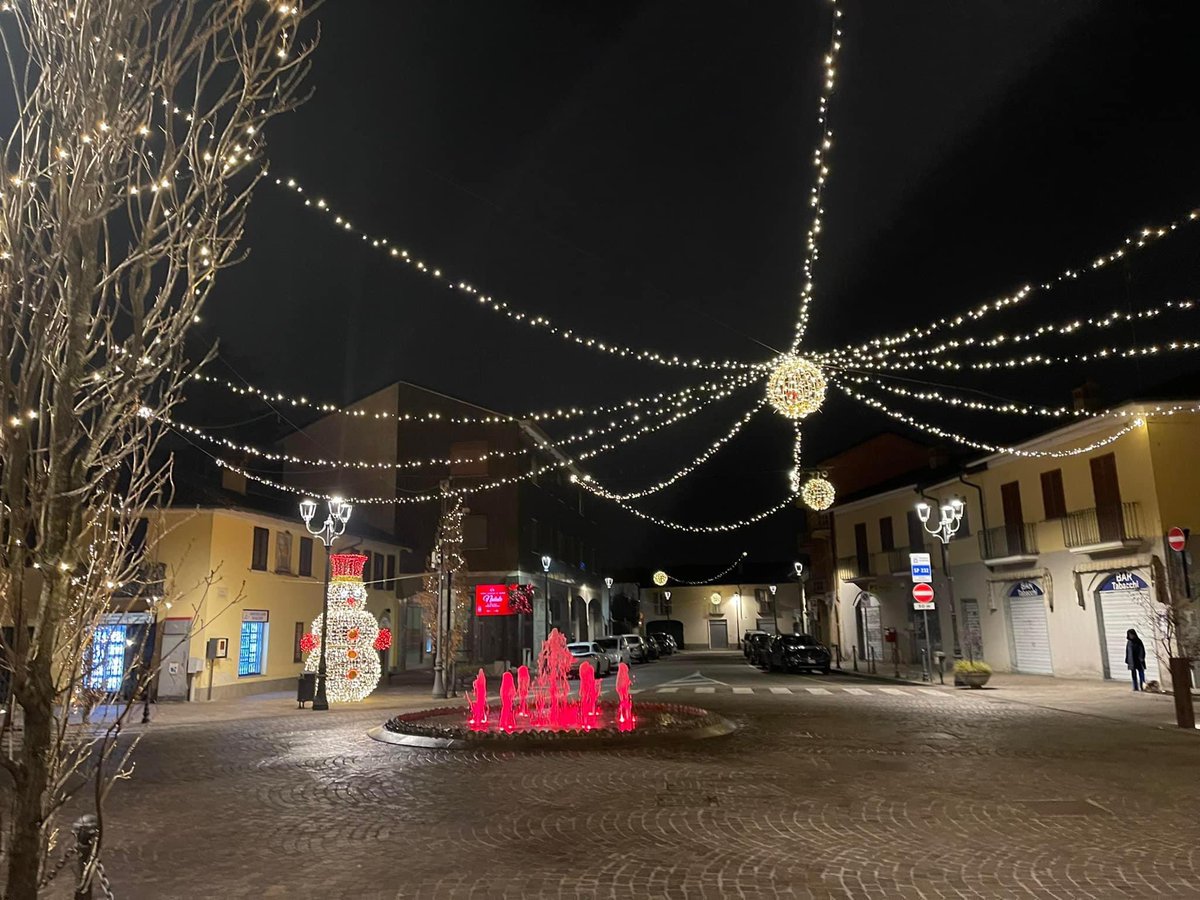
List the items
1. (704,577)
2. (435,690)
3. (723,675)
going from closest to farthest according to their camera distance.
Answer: (435,690) < (723,675) < (704,577)

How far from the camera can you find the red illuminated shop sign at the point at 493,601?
36.3 metres

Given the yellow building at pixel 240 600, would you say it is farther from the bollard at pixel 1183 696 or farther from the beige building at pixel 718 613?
the beige building at pixel 718 613

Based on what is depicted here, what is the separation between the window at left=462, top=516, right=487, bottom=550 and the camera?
3791 centimetres

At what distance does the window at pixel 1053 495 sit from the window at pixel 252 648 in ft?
80.9

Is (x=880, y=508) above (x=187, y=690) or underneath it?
above

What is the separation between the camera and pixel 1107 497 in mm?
23328

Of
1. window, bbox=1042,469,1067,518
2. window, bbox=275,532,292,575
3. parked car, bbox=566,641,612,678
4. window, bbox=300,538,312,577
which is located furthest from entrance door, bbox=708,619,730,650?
window, bbox=275,532,292,575

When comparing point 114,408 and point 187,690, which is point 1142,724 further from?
point 187,690

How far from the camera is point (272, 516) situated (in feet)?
81.7

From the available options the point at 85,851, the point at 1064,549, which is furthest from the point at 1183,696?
the point at 85,851

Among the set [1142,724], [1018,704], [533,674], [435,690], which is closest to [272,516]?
[435,690]

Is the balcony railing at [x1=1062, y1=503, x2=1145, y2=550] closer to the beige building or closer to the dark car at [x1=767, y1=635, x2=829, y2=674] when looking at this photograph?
the dark car at [x1=767, y1=635, x2=829, y2=674]

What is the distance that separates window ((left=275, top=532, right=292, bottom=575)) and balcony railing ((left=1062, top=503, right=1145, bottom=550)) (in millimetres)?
24252

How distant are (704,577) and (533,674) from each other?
4732 cm
